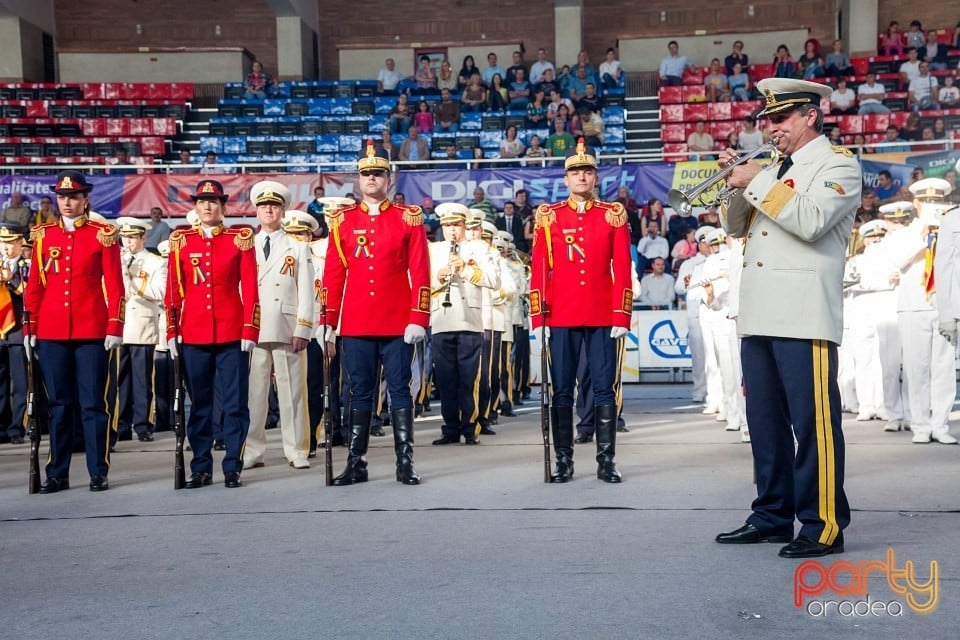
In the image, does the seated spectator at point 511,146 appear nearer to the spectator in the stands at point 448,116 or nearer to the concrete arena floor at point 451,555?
the spectator in the stands at point 448,116

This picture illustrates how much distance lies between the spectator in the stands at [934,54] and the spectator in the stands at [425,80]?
36.4 feet

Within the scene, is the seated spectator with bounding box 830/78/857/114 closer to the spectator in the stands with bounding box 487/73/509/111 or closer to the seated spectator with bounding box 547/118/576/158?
the seated spectator with bounding box 547/118/576/158

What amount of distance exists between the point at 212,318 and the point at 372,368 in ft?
3.77

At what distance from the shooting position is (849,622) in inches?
153

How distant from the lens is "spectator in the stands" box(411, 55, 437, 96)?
26.8 meters

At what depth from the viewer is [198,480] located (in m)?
7.70

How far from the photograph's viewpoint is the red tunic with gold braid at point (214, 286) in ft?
25.4

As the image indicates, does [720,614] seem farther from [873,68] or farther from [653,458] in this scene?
[873,68]

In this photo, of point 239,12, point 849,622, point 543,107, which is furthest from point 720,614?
point 239,12

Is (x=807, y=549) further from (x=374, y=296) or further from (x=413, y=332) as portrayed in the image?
(x=374, y=296)

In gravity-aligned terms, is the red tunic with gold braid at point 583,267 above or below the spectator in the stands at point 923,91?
below

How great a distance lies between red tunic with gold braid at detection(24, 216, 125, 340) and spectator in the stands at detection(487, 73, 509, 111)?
59.6 ft

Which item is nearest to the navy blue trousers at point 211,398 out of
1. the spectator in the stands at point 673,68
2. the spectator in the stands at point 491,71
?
the spectator in the stands at point 491,71

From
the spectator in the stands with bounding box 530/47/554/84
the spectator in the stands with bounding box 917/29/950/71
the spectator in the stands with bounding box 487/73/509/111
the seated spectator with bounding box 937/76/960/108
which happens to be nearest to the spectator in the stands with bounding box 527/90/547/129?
the spectator in the stands with bounding box 487/73/509/111
